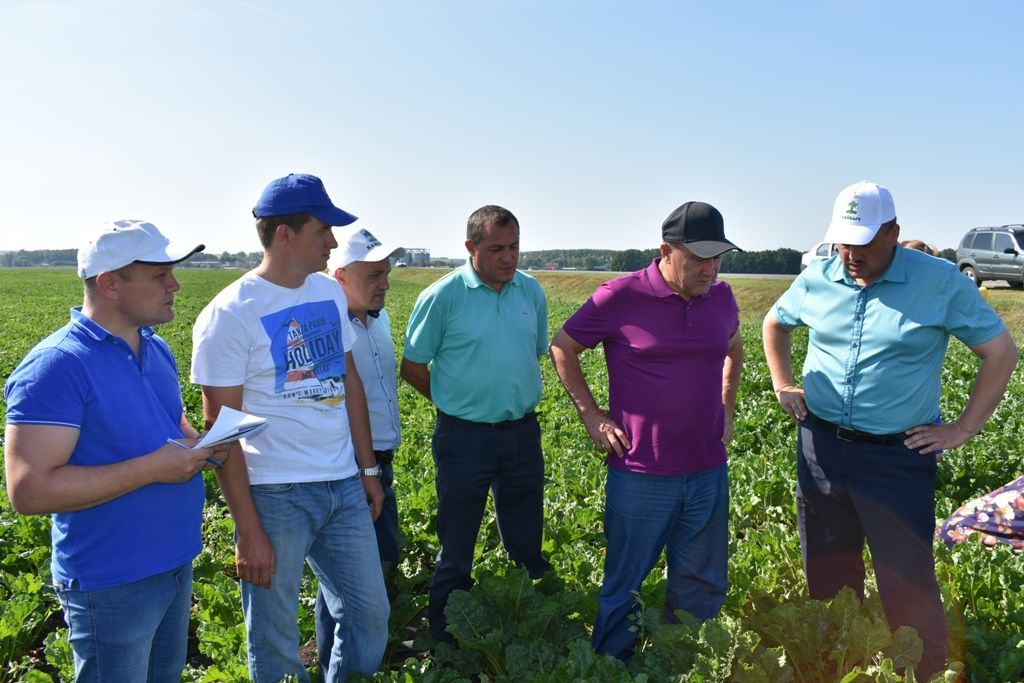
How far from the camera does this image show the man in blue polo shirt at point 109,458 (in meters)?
2.25

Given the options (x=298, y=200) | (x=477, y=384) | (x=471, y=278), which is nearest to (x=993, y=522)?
(x=477, y=384)

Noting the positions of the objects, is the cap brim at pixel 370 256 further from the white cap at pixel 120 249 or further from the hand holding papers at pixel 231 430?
the hand holding papers at pixel 231 430

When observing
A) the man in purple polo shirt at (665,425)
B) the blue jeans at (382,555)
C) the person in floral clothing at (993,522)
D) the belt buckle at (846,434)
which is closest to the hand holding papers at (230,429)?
the blue jeans at (382,555)

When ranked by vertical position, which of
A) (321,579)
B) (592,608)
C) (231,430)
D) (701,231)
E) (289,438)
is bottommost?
(592,608)

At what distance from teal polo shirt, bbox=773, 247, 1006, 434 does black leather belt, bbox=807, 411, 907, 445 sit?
24 millimetres

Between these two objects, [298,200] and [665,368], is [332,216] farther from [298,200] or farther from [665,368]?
[665,368]

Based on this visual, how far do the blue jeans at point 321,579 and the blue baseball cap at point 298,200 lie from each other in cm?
99

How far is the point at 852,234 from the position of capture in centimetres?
310

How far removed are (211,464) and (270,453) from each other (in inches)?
10.2

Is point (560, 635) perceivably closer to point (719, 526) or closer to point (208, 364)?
point (719, 526)

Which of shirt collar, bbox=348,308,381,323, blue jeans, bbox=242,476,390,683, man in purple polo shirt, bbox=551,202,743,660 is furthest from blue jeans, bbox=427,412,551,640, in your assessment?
blue jeans, bbox=242,476,390,683

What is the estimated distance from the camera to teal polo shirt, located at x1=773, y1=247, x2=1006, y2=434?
10.2ft

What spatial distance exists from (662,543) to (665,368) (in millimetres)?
803

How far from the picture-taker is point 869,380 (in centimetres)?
320
